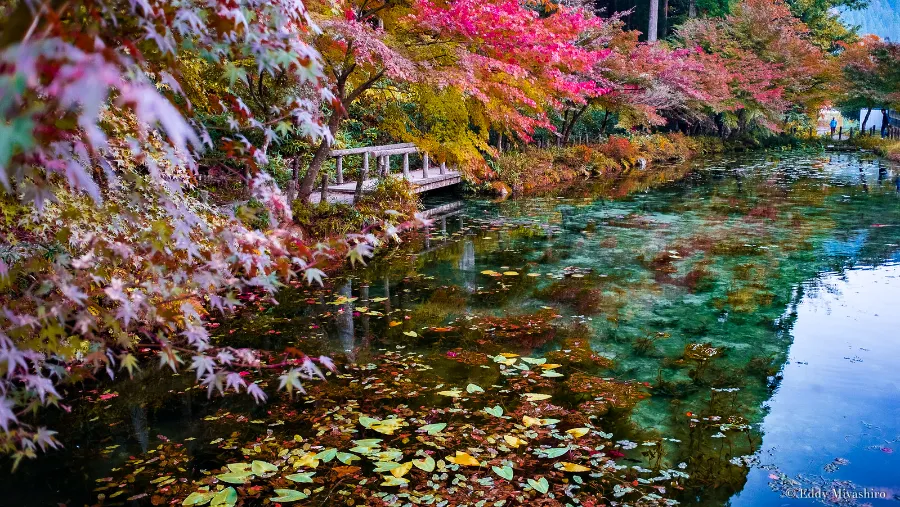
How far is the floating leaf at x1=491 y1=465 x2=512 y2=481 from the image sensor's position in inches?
149

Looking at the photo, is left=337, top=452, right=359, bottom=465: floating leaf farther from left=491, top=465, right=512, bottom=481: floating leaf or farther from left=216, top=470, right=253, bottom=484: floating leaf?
left=491, top=465, right=512, bottom=481: floating leaf

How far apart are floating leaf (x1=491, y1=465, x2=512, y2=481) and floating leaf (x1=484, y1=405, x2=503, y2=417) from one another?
2.37 feet

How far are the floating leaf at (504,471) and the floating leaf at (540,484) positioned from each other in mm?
123

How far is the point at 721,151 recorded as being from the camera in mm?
31859

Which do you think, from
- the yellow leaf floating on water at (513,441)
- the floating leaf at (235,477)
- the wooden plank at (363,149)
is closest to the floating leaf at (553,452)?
the yellow leaf floating on water at (513,441)

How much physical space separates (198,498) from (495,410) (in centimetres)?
204

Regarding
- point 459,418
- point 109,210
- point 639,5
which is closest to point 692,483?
point 459,418

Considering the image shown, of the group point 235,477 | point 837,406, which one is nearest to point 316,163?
point 235,477

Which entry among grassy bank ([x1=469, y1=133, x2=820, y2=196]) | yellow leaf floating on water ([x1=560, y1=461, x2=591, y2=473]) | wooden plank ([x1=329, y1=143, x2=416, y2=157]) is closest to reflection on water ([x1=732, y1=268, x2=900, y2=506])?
yellow leaf floating on water ([x1=560, y1=461, x2=591, y2=473])

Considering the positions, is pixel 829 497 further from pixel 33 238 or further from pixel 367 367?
pixel 33 238

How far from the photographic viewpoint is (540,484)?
371cm

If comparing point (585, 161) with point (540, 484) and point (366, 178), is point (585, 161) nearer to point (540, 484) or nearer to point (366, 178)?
point (366, 178)

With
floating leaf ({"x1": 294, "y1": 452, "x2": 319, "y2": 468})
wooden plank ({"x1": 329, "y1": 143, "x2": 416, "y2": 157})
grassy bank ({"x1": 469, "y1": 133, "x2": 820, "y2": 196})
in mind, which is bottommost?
floating leaf ({"x1": 294, "y1": 452, "x2": 319, "y2": 468})

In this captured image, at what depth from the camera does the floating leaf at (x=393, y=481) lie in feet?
12.3
